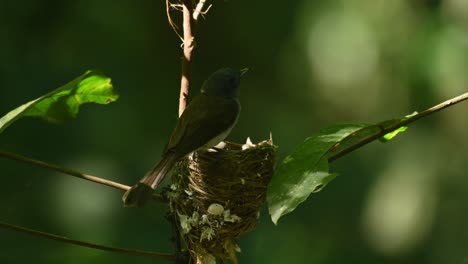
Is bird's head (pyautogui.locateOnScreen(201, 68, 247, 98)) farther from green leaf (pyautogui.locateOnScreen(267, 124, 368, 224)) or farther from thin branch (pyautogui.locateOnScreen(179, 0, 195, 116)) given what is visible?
green leaf (pyautogui.locateOnScreen(267, 124, 368, 224))

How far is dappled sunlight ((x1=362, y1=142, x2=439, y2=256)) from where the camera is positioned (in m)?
6.84

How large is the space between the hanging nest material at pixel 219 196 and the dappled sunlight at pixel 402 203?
445 centimetres

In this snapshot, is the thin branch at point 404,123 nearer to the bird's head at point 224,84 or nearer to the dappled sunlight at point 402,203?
the bird's head at point 224,84

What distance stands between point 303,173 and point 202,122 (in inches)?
34.4

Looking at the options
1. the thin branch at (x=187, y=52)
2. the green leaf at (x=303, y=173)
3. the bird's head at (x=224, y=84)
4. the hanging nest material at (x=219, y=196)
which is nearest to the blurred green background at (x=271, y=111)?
the bird's head at (x=224, y=84)

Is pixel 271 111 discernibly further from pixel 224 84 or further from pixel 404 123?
pixel 404 123

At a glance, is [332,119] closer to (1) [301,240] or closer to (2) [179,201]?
(1) [301,240]

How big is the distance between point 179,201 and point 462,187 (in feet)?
17.2

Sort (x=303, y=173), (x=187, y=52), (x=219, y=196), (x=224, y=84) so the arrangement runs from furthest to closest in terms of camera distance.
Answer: (x=224, y=84) < (x=219, y=196) < (x=187, y=52) < (x=303, y=173)

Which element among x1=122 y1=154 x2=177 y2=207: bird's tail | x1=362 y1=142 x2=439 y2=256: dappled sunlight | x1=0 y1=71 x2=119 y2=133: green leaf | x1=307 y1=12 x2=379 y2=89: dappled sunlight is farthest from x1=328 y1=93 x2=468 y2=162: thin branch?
x1=307 y1=12 x2=379 y2=89: dappled sunlight

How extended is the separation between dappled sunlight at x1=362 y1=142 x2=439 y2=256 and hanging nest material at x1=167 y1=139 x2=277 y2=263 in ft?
14.6

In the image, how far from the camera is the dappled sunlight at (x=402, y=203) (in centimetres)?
684

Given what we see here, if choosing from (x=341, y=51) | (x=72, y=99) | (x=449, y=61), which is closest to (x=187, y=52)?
(x=72, y=99)

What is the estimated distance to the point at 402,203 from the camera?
7031 millimetres
